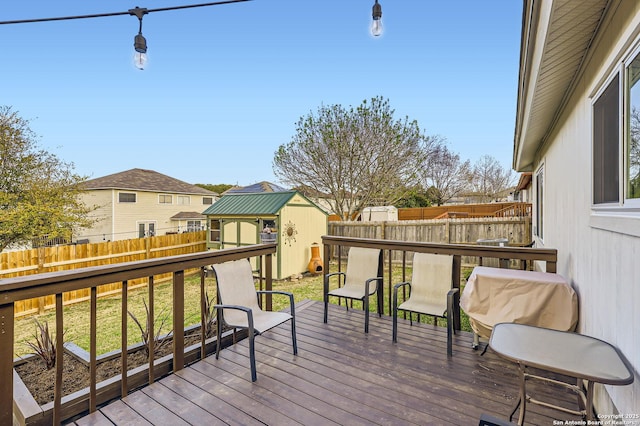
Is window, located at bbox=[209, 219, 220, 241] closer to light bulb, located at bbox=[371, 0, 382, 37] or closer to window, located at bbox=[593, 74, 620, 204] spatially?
light bulb, located at bbox=[371, 0, 382, 37]

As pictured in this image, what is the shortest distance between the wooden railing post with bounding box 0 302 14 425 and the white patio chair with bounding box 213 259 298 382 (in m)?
1.29

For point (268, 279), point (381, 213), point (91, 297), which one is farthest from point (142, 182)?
point (91, 297)

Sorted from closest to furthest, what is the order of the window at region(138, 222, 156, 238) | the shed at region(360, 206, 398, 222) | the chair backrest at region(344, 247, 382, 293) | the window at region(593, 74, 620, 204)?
1. the window at region(593, 74, 620, 204)
2. the chair backrest at region(344, 247, 382, 293)
3. the shed at region(360, 206, 398, 222)
4. the window at region(138, 222, 156, 238)

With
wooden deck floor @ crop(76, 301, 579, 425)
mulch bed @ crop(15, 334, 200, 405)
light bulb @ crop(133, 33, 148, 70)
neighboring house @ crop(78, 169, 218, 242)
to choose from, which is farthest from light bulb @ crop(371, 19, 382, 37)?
neighboring house @ crop(78, 169, 218, 242)

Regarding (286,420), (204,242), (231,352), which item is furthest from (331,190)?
(286,420)

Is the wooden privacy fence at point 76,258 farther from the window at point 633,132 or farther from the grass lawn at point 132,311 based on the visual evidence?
the window at point 633,132

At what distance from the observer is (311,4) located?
761 cm

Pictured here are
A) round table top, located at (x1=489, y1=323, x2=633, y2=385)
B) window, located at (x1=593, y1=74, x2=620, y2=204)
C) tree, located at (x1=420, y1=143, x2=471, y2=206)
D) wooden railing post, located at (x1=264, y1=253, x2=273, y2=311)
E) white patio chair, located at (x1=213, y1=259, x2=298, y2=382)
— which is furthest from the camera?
tree, located at (x1=420, y1=143, x2=471, y2=206)

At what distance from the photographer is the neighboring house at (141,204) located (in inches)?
656

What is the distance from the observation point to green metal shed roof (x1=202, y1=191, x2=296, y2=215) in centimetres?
922

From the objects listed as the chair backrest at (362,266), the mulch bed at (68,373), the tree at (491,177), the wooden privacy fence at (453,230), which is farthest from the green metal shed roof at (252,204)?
the tree at (491,177)

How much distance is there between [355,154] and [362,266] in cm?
942

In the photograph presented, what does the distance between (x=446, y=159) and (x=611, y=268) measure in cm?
2239

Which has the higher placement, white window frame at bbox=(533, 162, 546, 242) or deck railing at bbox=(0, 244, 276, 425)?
white window frame at bbox=(533, 162, 546, 242)
